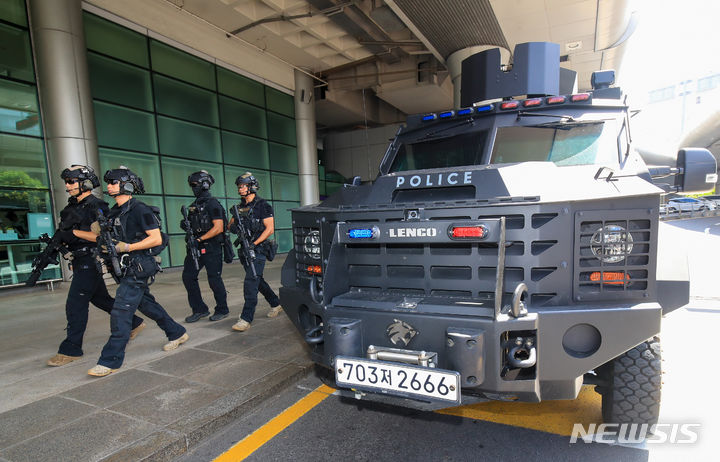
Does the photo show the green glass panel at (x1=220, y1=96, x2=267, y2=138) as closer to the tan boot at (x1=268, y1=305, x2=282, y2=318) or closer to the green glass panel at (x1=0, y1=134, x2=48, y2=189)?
the green glass panel at (x1=0, y1=134, x2=48, y2=189)

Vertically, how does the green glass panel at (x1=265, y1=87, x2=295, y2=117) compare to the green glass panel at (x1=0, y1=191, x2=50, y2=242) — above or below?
above

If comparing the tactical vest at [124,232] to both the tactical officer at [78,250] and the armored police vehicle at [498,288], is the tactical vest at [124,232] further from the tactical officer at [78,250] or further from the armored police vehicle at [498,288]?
the armored police vehicle at [498,288]

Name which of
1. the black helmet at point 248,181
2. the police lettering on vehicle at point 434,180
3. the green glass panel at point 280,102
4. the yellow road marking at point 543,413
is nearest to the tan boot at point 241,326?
the black helmet at point 248,181

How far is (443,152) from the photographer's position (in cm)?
362

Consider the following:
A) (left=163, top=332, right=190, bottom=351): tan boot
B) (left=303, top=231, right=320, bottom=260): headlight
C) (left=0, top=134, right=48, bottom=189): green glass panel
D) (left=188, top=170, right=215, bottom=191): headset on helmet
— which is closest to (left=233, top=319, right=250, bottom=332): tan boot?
(left=163, top=332, right=190, bottom=351): tan boot

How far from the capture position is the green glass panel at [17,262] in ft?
26.9

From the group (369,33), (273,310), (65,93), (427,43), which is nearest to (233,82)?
(369,33)

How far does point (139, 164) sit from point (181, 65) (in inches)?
130

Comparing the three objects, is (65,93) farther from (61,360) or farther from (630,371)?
(630,371)

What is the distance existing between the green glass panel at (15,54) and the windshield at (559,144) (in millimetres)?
10174

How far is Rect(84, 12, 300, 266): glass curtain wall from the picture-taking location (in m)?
9.72

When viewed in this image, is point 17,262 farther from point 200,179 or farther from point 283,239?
point 283,239

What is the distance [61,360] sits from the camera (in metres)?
3.89

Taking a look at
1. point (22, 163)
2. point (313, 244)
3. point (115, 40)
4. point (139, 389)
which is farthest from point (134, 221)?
point (115, 40)
